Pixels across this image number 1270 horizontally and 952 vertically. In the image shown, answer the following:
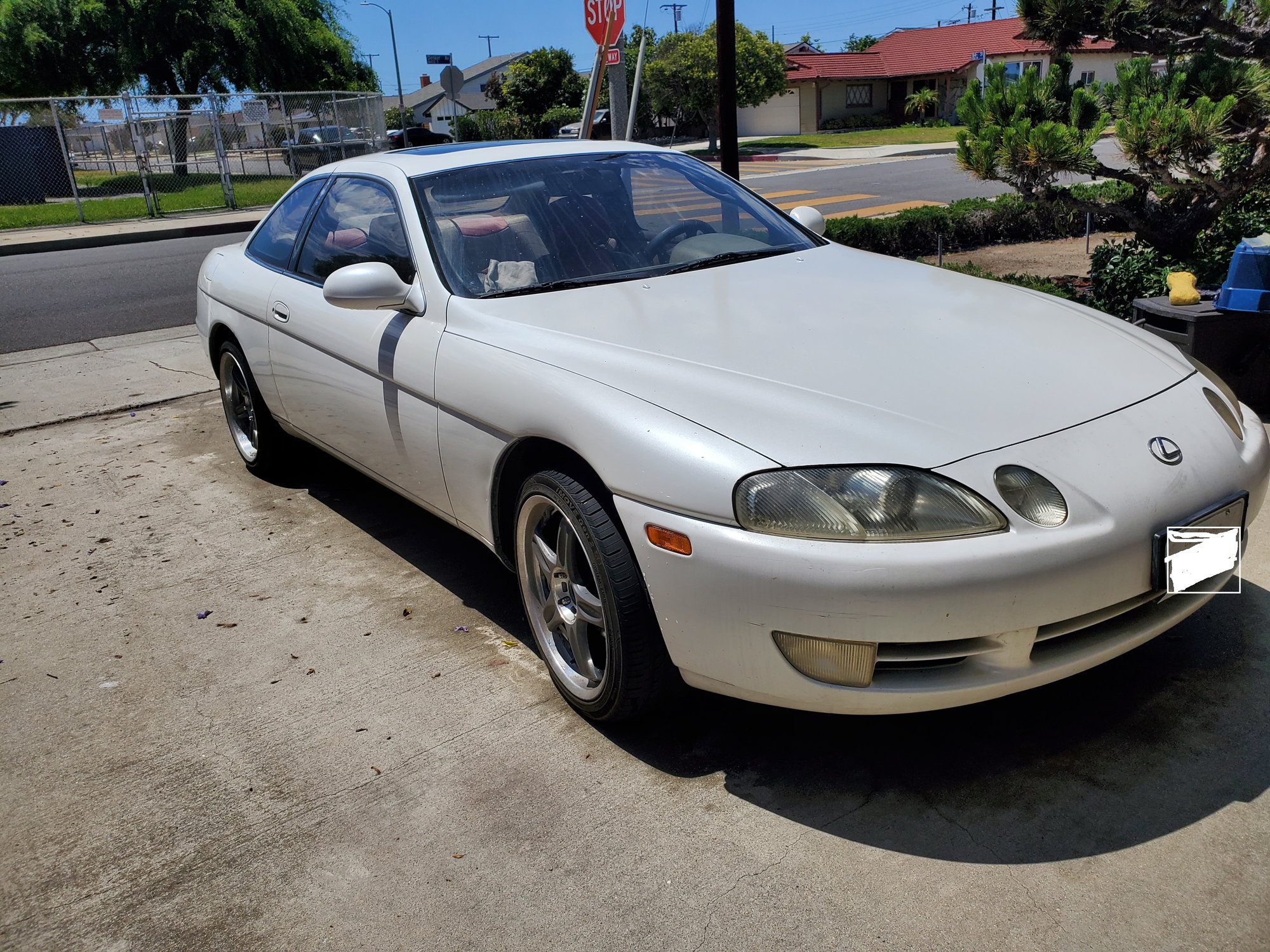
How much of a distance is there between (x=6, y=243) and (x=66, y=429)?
13934 millimetres

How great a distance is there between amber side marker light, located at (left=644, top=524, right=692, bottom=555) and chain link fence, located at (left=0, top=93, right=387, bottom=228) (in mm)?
21673

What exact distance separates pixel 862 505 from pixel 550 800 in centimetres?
111

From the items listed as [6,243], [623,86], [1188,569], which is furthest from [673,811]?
[6,243]

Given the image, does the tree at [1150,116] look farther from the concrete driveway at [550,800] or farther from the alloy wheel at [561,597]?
the alloy wheel at [561,597]

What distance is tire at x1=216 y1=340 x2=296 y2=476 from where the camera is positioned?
16.5 feet

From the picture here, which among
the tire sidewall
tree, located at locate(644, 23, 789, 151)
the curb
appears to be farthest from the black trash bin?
tree, located at locate(644, 23, 789, 151)

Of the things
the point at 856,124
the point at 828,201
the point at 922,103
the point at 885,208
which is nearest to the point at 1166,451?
the point at 885,208

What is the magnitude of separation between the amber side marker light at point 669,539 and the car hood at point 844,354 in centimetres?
27

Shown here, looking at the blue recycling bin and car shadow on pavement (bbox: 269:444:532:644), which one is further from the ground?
the blue recycling bin

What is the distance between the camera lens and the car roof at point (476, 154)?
401 cm

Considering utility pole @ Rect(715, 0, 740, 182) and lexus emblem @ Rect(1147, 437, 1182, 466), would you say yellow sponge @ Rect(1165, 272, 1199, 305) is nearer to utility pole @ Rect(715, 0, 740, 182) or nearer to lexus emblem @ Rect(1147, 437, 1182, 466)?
lexus emblem @ Rect(1147, 437, 1182, 466)

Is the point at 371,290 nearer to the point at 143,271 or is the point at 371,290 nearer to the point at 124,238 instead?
the point at 143,271

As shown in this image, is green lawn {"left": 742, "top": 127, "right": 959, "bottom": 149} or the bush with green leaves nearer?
the bush with green leaves

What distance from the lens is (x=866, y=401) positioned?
8.43 feet
